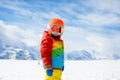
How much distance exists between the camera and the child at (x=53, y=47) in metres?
5.46

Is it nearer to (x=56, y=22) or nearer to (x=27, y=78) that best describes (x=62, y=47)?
(x=56, y=22)

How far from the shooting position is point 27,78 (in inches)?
440

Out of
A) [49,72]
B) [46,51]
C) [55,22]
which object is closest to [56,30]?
[55,22]

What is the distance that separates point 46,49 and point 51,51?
0.43 ft

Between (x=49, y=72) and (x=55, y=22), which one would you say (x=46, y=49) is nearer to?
(x=49, y=72)

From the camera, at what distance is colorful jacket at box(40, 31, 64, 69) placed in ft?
17.8

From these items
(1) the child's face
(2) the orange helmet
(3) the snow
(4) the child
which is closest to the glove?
(4) the child

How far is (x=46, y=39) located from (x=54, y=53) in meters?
0.30

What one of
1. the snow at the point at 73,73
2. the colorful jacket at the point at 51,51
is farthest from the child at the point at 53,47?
the snow at the point at 73,73

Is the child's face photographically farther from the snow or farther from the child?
the snow

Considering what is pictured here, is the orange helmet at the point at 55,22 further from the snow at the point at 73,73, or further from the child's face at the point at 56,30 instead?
the snow at the point at 73,73

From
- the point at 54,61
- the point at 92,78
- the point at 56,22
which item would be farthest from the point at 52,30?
the point at 92,78

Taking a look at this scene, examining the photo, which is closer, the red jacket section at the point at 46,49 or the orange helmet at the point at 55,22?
the red jacket section at the point at 46,49

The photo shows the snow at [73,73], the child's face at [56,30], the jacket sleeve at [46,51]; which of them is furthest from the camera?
the snow at [73,73]
